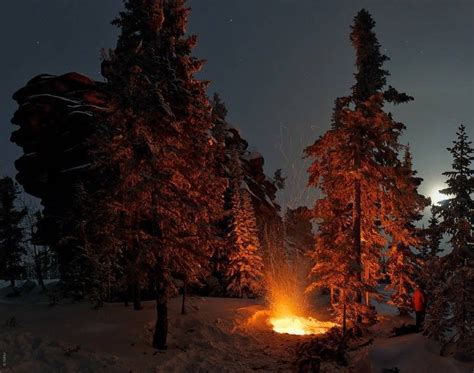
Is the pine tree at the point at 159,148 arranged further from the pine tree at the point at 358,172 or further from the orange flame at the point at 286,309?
the orange flame at the point at 286,309

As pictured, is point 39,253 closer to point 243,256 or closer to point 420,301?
point 243,256

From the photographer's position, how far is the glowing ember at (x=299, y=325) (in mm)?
19552

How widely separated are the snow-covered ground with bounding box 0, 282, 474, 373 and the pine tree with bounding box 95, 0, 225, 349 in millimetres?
1676

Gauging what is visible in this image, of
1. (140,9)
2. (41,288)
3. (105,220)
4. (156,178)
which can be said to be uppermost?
(140,9)

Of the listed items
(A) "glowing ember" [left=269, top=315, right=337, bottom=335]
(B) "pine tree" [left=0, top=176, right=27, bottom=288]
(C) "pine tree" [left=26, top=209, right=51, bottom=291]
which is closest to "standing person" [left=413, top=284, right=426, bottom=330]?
(A) "glowing ember" [left=269, top=315, right=337, bottom=335]

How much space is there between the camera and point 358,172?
707 inches

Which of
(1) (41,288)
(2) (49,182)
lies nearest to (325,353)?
(2) (49,182)

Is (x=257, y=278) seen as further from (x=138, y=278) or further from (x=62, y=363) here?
(x=62, y=363)

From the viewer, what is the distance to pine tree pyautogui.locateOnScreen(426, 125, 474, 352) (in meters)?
10.7

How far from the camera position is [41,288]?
135ft

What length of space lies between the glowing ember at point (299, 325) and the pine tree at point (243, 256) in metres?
10.7

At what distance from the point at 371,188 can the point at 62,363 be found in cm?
1536

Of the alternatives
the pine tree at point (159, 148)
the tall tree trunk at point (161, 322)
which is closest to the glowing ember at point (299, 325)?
the tall tree trunk at point (161, 322)

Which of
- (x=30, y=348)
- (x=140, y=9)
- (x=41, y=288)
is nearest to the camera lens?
(x=30, y=348)
